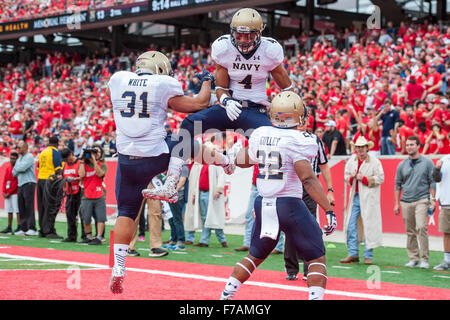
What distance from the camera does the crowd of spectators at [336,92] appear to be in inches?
569

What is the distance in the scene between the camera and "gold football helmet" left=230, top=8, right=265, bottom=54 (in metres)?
6.11

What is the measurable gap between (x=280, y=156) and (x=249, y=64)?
1.07 meters

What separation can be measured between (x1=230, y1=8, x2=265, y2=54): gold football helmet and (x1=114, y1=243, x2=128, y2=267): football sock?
7.01 feet

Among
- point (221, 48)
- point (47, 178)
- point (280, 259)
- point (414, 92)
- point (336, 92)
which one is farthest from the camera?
point (336, 92)

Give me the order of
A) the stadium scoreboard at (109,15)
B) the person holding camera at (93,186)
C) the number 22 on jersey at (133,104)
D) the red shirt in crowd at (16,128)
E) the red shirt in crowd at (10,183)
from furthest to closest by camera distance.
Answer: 1. the stadium scoreboard at (109,15)
2. the red shirt in crowd at (16,128)
3. the red shirt in crowd at (10,183)
4. the person holding camera at (93,186)
5. the number 22 on jersey at (133,104)

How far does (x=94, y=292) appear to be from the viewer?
6.81 metres

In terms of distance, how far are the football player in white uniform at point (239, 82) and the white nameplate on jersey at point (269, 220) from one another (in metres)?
0.87

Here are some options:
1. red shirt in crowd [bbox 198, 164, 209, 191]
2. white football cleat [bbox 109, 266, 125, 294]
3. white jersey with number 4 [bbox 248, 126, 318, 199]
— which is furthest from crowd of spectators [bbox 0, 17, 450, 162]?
white football cleat [bbox 109, 266, 125, 294]

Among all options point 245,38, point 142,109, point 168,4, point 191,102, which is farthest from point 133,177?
point 168,4

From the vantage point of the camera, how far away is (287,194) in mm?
5746

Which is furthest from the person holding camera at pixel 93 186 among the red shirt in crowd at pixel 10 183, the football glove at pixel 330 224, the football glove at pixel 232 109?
the football glove at pixel 330 224

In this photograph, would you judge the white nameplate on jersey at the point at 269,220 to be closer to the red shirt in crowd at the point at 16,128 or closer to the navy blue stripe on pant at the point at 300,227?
the navy blue stripe on pant at the point at 300,227

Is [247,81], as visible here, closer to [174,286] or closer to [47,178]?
[174,286]

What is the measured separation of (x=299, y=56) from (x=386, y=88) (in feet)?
22.5
